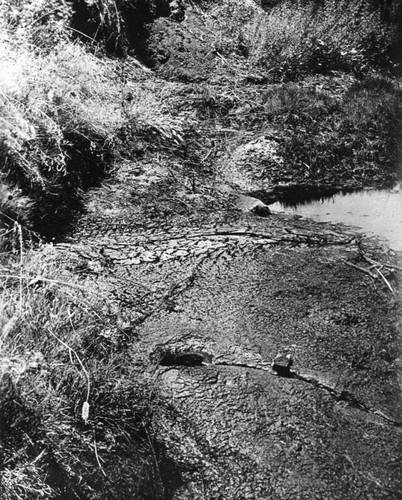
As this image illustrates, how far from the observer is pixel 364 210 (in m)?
4.43

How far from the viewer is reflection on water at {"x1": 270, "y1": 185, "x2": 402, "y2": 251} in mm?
4152

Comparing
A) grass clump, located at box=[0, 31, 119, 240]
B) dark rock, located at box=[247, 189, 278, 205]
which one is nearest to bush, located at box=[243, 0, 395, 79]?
dark rock, located at box=[247, 189, 278, 205]

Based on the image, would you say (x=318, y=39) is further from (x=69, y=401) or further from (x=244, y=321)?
(x=69, y=401)

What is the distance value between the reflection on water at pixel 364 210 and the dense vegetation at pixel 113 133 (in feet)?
0.81

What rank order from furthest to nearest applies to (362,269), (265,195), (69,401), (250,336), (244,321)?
(265,195)
(362,269)
(244,321)
(250,336)
(69,401)

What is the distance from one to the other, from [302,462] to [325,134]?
11.6 feet

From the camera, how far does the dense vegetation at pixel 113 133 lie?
2.48 metres

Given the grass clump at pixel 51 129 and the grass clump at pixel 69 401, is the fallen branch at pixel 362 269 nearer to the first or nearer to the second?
the grass clump at pixel 69 401

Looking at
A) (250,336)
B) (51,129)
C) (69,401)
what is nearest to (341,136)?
(51,129)

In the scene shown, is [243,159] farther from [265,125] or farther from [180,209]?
[180,209]

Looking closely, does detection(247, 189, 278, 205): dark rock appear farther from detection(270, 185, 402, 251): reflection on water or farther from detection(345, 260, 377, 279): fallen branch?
detection(345, 260, 377, 279): fallen branch

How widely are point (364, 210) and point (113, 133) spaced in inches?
81.0

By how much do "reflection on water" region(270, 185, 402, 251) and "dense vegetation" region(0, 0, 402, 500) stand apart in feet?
0.81

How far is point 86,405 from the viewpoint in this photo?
2.54 m
